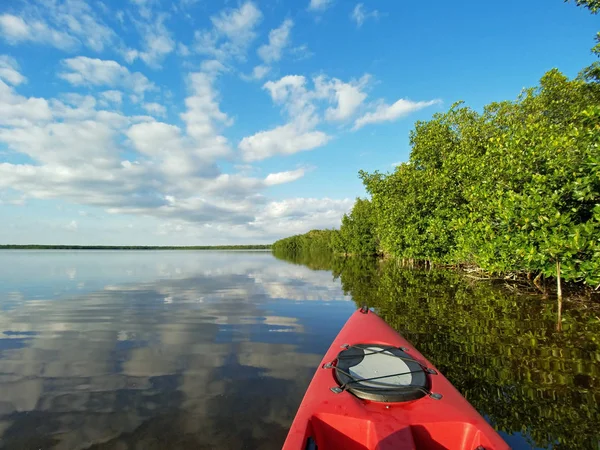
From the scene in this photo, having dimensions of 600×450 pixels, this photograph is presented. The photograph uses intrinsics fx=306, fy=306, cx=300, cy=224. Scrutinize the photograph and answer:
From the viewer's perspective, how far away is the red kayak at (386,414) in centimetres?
283

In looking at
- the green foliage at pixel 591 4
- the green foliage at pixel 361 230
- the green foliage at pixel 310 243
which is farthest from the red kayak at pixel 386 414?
the green foliage at pixel 310 243

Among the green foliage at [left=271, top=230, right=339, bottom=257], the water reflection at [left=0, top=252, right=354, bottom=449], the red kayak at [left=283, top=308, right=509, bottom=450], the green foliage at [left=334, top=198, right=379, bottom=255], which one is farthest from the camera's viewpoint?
the green foliage at [left=271, top=230, right=339, bottom=257]

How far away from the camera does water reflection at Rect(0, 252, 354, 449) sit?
3.85 metres

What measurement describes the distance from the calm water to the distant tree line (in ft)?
7.37

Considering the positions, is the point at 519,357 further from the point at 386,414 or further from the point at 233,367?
the point at 233,367

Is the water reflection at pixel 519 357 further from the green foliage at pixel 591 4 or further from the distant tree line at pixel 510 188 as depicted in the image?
the green foliage at pixel 591 4

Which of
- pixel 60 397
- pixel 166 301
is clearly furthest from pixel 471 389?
pixel 166 301

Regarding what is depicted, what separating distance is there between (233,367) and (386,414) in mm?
3598

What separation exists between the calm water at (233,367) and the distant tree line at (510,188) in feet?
7.37

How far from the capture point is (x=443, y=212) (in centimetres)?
2109

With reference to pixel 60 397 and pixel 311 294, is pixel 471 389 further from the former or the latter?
pixel 311 294

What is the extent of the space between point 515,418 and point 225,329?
6707 mm

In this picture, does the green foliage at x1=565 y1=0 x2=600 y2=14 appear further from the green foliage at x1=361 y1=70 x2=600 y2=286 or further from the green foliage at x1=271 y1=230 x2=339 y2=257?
the green foliage at x1=271 y1=230 x2=339 y2=257

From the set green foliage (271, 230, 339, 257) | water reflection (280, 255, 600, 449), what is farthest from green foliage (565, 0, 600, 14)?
green foliage (271, 230, 339, 257)
